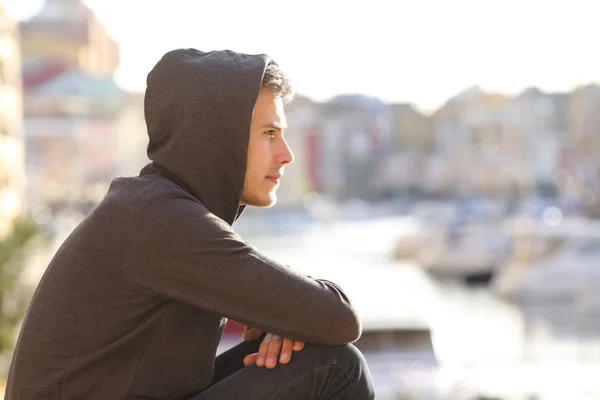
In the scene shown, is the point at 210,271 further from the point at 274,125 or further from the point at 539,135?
the point at 539,135

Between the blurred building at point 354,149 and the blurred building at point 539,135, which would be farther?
the blurred building at point 354,149

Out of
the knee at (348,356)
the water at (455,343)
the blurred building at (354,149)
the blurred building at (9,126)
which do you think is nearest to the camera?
the knee at (348,356)

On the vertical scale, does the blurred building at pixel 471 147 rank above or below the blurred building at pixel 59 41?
below

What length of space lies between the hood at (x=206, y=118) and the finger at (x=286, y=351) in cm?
29

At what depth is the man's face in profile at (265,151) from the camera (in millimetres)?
2010

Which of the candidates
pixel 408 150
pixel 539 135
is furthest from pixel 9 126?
pixel 408 150

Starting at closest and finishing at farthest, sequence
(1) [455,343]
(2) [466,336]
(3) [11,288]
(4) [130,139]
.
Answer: (3) [11,288], (1) [455,343], (2) [466,336], (4) [130,139]

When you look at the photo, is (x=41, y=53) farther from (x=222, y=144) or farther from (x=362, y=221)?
(x=222, y=144)

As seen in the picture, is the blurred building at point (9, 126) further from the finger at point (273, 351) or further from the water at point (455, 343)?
the finger at point (273, 351)

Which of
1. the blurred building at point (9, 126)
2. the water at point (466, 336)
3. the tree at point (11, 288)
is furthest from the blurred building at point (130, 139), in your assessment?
the tree at point (11, 288)

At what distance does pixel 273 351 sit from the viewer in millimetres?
1917

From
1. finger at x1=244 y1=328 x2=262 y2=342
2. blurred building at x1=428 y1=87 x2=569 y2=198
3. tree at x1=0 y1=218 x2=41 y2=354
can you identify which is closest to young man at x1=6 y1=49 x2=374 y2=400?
finger at x1=244 y1=328 x2=262 y2=342

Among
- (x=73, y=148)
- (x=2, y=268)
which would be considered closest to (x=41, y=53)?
(x=73, y=148)

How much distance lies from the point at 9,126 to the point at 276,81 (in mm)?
15954
